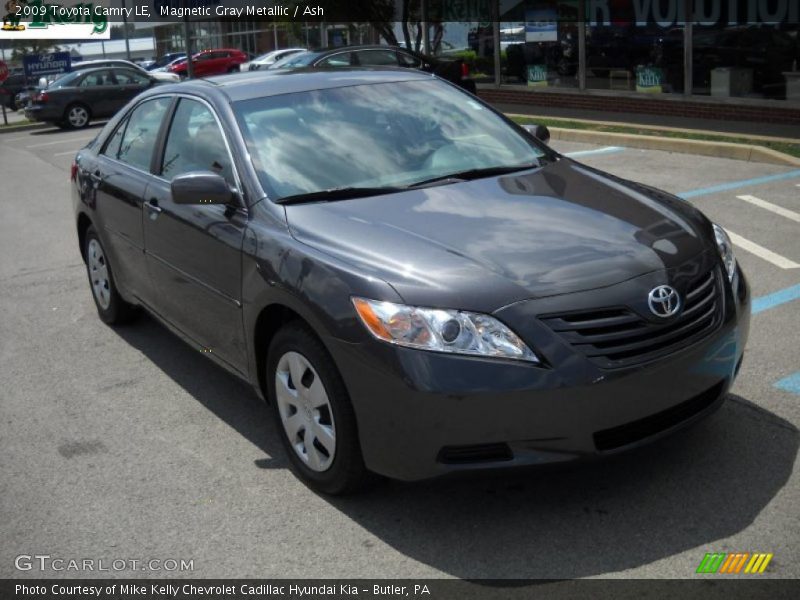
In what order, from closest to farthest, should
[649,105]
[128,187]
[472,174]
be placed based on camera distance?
1. [472,174]
2. [128,187]
3. [649,105]

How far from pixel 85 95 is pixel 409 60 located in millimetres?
9752

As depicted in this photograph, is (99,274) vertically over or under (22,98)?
under

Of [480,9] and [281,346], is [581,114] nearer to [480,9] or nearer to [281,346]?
[480,9]

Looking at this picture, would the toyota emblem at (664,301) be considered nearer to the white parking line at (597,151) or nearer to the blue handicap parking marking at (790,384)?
the blue handicap parking marking at (790,384)

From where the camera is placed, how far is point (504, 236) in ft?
12.4

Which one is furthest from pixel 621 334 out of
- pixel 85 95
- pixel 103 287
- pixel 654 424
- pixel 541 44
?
pixel 85 95

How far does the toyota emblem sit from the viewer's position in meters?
3.49

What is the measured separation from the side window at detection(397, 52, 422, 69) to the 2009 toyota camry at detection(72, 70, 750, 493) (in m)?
13.2

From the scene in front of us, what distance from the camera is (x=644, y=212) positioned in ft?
13.5

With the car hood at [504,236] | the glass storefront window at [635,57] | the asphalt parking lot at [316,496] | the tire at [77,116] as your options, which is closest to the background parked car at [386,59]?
the glass storefront window at [635,57]

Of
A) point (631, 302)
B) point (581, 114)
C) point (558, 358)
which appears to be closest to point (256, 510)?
point (558, 358)

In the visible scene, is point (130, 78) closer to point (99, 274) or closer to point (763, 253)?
point (99, 274)

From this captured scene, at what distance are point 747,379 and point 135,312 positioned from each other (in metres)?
3.86

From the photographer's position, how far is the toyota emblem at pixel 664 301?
3.49 metres
